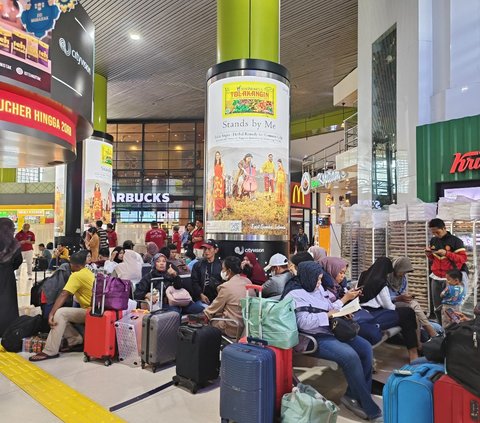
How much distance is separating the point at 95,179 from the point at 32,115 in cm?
821

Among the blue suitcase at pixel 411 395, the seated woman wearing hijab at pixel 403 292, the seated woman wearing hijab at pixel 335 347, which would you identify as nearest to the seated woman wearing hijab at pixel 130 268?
the seated woman wearing hijab at pixel 335 347

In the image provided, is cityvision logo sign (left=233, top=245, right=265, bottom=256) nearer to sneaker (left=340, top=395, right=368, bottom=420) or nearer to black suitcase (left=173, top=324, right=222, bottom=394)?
black suitcase (left=173, top=324, right=222, bottom=394)

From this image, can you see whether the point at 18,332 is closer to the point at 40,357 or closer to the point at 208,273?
the point at 40,357

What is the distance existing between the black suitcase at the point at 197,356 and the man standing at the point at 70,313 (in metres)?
1.52

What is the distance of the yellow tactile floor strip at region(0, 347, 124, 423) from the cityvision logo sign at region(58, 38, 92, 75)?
417cm

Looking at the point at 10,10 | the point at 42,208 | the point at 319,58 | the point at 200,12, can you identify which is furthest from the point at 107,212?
the point at 42,208

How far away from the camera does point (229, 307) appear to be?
4086 millimetres

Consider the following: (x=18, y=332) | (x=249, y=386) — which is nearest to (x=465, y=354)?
(x=249, y=386)

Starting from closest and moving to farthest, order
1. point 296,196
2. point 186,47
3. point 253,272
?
point 253,272, point 186,47, point 296,196

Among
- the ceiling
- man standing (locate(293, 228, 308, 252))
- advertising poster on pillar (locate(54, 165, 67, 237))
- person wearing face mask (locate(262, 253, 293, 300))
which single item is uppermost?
the ceiling

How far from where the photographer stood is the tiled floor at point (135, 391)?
317 cm

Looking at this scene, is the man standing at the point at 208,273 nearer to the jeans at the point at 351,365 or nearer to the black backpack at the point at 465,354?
the jeans at the point at 351,365

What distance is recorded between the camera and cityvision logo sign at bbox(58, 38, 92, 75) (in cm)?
609

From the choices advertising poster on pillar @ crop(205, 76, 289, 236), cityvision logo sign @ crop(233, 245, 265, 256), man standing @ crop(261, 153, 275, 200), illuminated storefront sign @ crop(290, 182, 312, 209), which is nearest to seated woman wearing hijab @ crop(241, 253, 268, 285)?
cityvision logo sign @ crop(233, 245, 265, 256)
